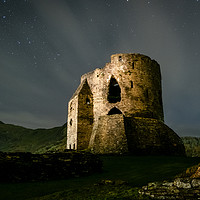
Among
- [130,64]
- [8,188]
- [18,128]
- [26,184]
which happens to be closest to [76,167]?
[26,184]

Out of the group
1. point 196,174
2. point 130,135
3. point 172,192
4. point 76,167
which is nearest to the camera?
point 172,192

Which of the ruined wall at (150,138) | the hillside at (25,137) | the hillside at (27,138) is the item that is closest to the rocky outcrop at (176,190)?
the ruined wall at (150,138)

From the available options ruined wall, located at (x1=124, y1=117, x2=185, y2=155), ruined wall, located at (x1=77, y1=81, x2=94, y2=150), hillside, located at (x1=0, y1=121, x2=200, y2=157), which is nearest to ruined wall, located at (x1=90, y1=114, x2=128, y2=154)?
ruined wall, located at (x1=124, y1=117, x2=185, y2=155)

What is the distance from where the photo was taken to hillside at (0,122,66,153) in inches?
1906

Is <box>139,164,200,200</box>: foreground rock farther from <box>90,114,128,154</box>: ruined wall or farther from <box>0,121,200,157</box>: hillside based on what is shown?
<box>0,121,200,157</box>: hillside

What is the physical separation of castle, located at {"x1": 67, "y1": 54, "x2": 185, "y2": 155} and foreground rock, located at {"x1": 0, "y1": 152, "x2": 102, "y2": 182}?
21.9 ft

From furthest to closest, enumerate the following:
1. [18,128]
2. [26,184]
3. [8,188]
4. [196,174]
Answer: [18,128], [26,184], [8,188], [196,174]

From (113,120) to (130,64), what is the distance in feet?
22.4

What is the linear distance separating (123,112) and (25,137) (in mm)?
45226

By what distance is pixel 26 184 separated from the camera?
6.76 metres

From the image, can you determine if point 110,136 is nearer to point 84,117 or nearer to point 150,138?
point 150,138

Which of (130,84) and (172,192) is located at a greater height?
(130,84)

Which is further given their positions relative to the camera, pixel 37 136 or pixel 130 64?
pixel 37 136

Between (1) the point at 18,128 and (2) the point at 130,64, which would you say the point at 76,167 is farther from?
(1) the point at 18,128
